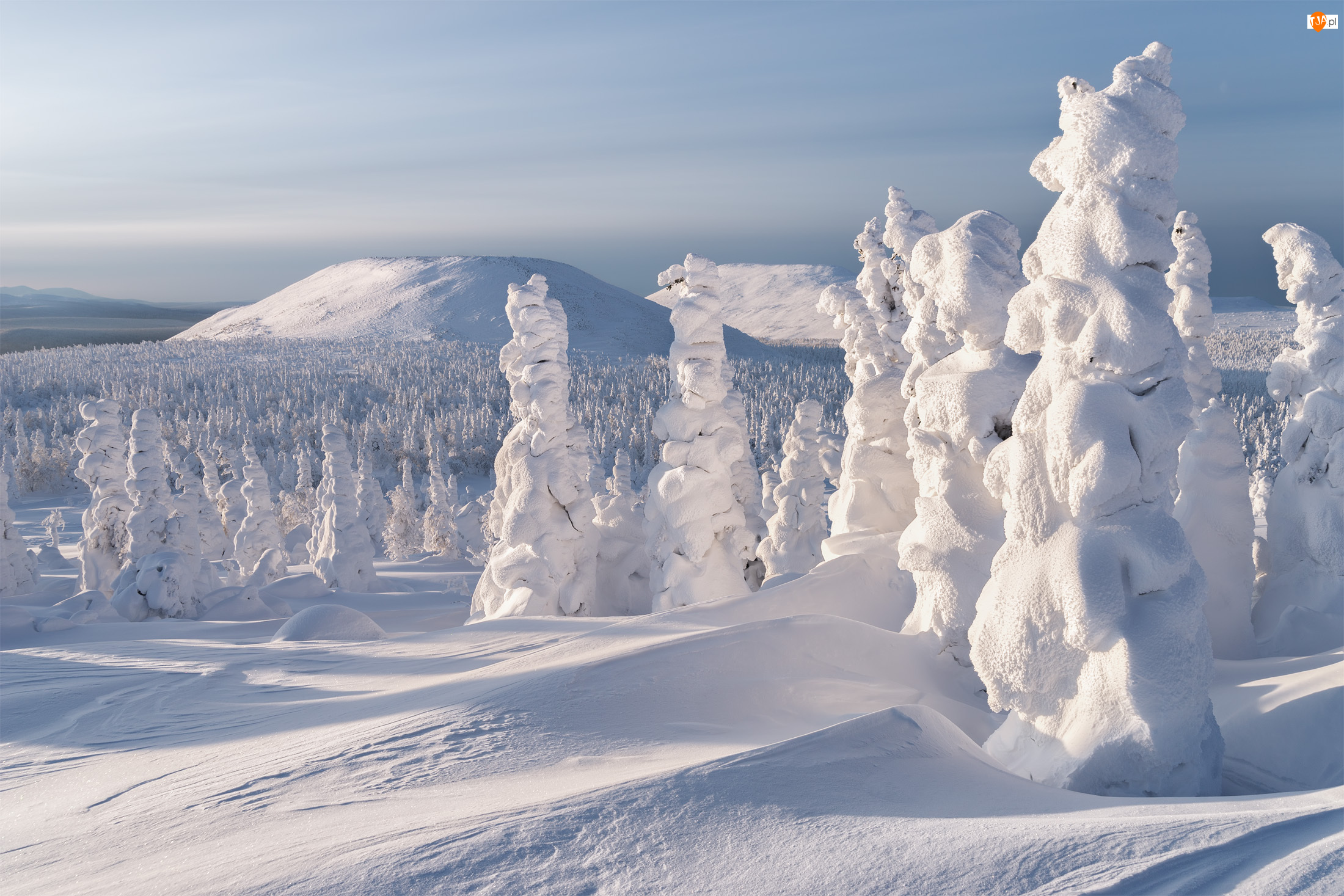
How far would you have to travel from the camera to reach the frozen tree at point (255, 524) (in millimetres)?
33500

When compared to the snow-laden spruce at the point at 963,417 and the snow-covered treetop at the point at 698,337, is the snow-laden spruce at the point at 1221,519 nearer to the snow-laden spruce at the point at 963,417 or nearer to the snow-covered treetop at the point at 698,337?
the snow-laden spruce at the point at 963,417

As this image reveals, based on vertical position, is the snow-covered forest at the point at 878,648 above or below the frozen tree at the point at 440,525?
above

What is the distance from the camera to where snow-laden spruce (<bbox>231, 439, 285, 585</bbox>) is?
110ft

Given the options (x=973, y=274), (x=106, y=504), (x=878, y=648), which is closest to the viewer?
(x=878, y=648)

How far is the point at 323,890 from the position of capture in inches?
135

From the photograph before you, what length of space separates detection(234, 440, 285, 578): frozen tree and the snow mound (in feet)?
77.8

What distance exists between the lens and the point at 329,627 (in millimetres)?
12141

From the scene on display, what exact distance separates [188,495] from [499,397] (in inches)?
3459

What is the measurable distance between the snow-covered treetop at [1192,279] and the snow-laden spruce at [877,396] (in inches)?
172

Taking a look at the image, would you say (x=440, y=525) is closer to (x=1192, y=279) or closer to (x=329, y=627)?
(x=329, y=627)

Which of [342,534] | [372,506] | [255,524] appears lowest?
→ [372,506]

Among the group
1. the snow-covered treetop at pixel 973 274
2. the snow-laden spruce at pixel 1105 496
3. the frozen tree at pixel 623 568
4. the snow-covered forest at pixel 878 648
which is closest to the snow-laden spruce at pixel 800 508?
the snow-covered forest at pixel 878 648

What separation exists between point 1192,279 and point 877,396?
5.56 metres

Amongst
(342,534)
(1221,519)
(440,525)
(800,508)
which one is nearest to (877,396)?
(1221,519)
